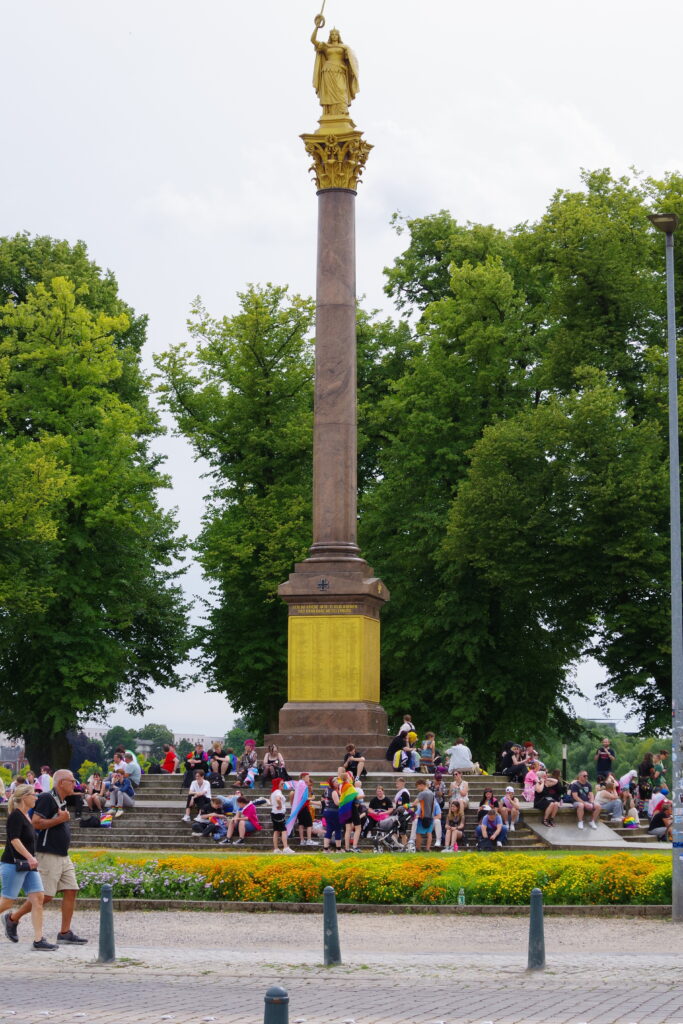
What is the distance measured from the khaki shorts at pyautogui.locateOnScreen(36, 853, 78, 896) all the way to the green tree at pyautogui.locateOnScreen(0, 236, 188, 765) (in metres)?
27.2

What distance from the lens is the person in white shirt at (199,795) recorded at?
30.1 metres

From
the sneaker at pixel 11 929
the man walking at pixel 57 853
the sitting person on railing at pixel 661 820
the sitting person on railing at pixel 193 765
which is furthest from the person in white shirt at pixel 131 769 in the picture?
the man walking at pixel 57 853

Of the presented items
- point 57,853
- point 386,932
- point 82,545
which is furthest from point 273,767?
point 82,545

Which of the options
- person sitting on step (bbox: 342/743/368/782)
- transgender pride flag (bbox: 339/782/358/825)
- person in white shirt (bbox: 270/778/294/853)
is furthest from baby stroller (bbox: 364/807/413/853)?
person sitting on step (bbox: 342/743/368/782)

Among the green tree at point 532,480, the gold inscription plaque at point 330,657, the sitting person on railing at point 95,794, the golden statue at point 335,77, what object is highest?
the golden statue at point 335,77

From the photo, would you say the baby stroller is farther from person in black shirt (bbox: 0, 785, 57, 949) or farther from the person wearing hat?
person in black shirt (bbox: 0, 785, 57, 949)

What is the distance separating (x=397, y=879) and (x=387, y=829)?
7.54m

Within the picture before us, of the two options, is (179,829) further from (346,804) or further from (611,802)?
(611,802)

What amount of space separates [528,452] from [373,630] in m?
9.39

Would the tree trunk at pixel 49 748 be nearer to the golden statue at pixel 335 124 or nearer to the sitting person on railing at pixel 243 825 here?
the sitting person on railing at pixel 243 825

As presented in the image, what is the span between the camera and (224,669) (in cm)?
4822

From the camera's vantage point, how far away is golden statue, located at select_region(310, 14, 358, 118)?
122ft

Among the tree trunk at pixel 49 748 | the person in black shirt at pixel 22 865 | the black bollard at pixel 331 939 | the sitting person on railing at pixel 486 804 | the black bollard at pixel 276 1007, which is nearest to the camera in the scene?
the black bollard at pixel 276 1007

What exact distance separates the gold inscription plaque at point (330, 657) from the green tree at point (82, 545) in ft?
37.1
